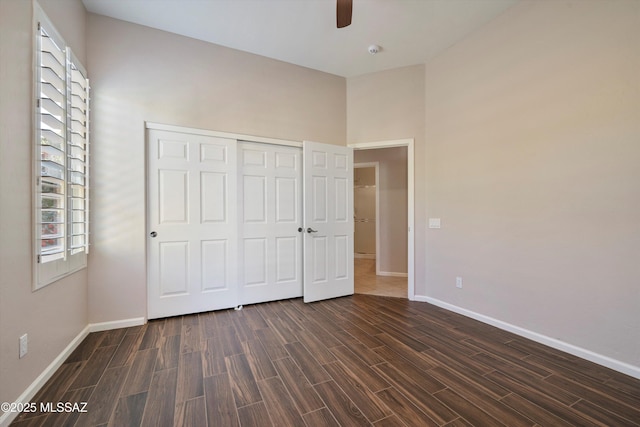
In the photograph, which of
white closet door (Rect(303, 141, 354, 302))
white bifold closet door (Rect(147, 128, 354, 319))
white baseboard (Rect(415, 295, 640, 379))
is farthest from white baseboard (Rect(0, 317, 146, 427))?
white baseboard (Rect(415, 295, 640, 379))

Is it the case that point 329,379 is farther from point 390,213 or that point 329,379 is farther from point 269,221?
point 390,213

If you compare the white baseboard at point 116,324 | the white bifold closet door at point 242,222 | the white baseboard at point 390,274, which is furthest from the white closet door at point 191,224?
the white baseboard at point 390,274

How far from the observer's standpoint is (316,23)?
8.80ft

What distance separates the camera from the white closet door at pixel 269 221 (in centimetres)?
320

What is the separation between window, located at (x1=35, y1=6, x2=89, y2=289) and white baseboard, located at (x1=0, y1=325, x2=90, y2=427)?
60 cm

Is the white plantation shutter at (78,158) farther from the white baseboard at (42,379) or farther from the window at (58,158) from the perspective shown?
the white baseboard at (42,379)

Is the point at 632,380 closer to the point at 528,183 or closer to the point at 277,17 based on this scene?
the point at 528,183

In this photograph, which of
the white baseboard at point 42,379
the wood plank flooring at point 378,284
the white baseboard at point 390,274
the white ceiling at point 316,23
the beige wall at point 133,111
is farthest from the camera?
the white baseboard at point 390,274

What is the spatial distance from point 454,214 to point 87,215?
3.80 metres

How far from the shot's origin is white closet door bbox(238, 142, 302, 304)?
3201 mm

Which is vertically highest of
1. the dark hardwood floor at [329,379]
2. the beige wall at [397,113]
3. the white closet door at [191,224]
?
the beige wall at [397,113]

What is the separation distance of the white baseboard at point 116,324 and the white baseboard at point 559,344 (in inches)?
135

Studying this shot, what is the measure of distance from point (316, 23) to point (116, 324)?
3.64m

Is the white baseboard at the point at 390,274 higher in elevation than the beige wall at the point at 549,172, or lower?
lower
